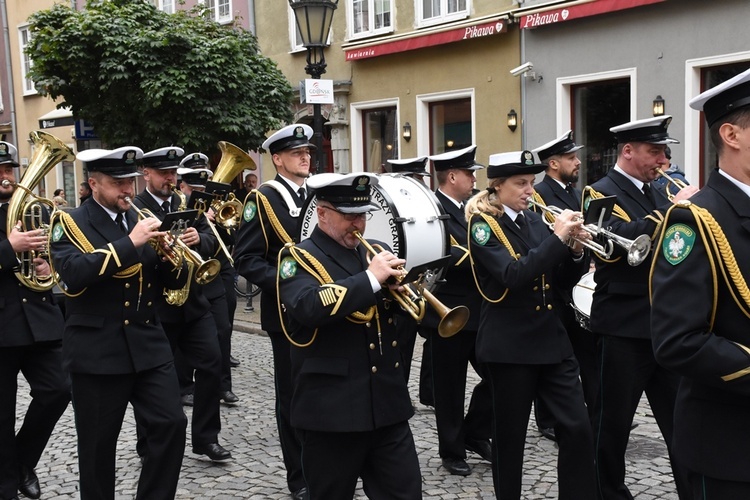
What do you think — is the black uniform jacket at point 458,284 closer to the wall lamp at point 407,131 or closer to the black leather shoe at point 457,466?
the black leather shoe at point 457,466

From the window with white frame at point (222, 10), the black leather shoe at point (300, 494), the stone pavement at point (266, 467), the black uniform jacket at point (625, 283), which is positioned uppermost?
the window with white frame at point (222, 10)

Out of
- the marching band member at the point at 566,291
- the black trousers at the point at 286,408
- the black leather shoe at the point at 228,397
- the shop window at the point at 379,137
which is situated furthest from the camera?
the shop window at the point at 379,137

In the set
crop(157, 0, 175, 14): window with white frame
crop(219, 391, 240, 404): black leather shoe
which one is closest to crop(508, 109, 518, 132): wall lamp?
crop(219, 391, 240, 404): black leather shoe

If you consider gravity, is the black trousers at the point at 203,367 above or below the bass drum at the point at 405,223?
below

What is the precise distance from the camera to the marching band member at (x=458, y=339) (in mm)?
6277

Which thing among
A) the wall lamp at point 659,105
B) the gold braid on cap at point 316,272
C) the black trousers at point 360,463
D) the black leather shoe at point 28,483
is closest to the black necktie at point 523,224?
the gold braid on cap at point 316,272

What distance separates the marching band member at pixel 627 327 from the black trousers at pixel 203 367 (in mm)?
2848

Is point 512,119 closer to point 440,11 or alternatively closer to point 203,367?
point 440,11

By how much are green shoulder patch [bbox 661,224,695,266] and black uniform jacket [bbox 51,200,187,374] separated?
286 centimetres

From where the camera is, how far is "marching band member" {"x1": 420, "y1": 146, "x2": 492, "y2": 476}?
20.6ft

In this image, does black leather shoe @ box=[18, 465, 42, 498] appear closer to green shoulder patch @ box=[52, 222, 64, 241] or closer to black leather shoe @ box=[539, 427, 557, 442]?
green shoulder patch @ box=[52, 222, 64, 241]

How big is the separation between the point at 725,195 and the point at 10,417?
4.73 metres

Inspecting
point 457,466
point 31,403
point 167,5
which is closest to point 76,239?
point 31,403

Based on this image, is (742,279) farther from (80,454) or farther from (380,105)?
(380,105)
